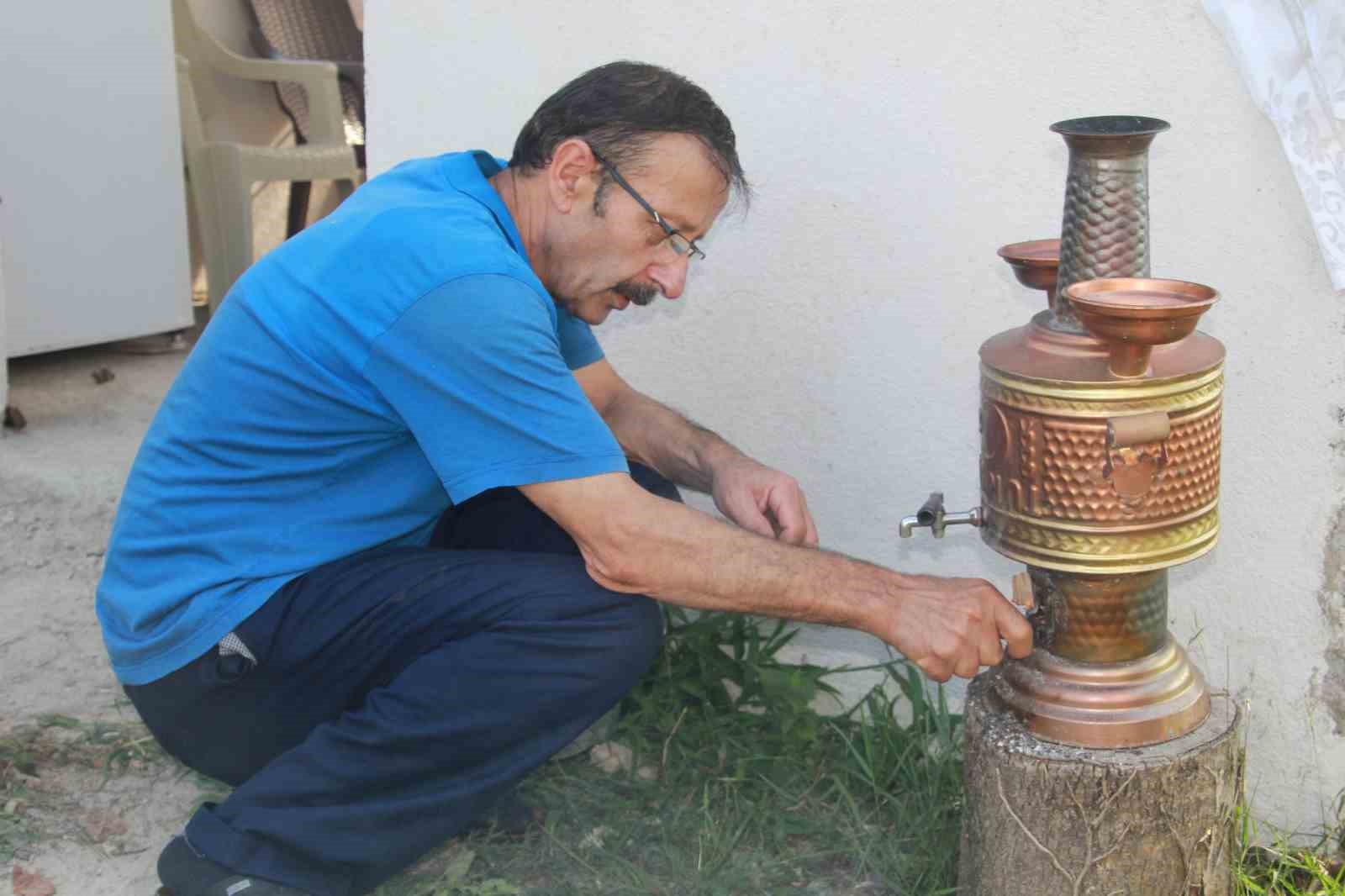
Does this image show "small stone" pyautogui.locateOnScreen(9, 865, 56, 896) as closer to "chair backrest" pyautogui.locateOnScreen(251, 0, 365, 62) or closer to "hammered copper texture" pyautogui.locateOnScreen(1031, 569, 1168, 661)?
"hammered copper texture" pyautogui.locateOnScreen(1031, 569, 1168, 661)

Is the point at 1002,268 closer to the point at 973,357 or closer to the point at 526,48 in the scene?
the point at 973,357

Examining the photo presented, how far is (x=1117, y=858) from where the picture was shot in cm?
218

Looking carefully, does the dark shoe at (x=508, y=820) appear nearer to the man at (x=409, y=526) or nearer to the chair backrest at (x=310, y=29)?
the man at (x=409, y=526)

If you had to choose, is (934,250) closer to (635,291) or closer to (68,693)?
(635,291)

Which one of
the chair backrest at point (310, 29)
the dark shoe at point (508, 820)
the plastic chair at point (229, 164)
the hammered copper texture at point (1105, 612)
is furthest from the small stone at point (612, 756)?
the chair backrest at point (310, 29)

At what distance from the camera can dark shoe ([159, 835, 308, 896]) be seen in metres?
2.36

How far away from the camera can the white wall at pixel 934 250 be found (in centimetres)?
247

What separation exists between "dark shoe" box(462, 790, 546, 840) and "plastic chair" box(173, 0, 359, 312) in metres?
3.39

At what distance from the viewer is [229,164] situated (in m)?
5.59

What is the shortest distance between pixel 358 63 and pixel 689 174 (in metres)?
4.67

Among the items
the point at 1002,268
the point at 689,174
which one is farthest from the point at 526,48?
the point at 1002,268

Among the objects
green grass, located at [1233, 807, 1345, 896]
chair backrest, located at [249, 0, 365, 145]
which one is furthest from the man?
chair backrest, located at [249, 0, 365, 145]

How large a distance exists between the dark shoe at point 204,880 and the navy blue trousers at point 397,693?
0.8 inches

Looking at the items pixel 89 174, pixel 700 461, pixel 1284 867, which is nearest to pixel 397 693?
pixel 700 461
